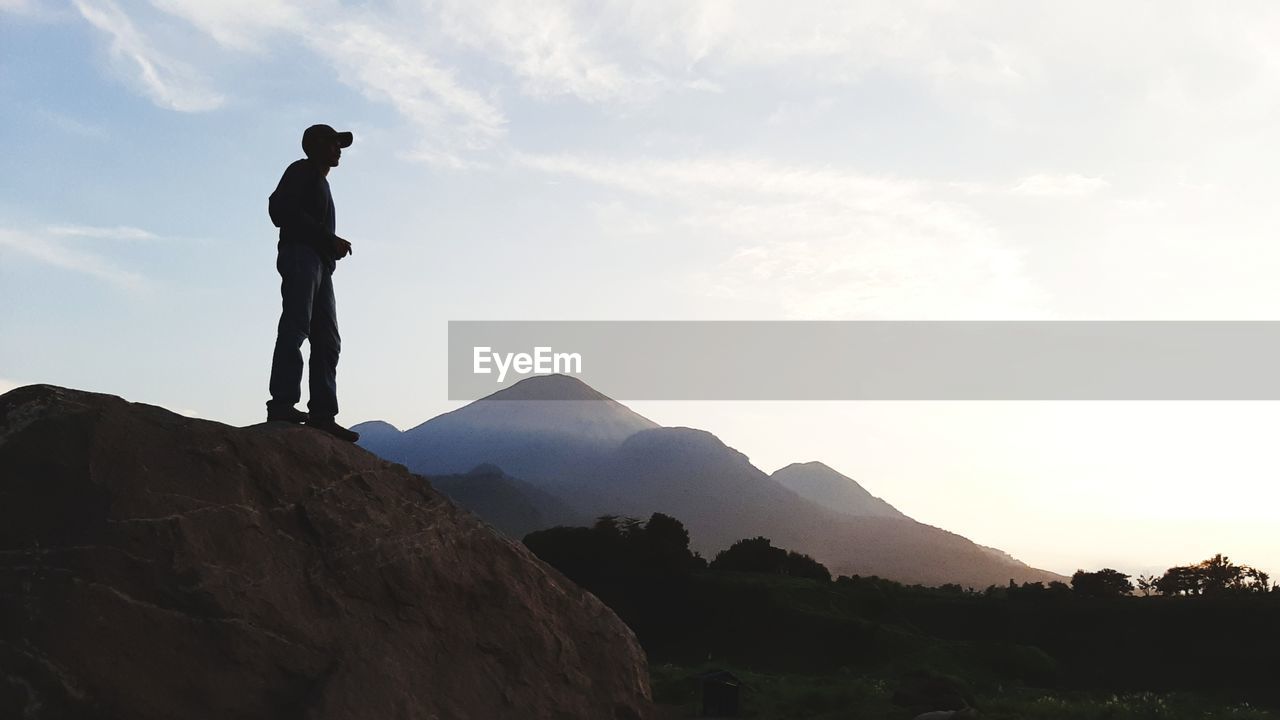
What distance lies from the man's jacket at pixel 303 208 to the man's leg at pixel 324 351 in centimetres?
39

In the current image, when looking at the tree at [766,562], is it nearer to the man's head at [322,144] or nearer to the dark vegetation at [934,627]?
the dark vegetation at [934,627]

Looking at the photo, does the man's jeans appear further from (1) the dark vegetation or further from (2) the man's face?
(1) the dark vegetation

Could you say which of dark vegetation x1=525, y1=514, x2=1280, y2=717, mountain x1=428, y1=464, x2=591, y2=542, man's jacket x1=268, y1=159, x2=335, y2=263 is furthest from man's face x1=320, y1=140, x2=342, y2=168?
mountain x1=428, y1=464, x2=591, y2=542

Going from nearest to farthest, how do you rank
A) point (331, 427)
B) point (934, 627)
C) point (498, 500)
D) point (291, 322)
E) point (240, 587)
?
point (240, 587) < point (291, 322) < point (331, 427) < point (934, 627) < point (498, 500)

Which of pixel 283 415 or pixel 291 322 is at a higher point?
pixel 291 322

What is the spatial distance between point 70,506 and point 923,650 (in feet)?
107

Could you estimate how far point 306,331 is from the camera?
987 cm

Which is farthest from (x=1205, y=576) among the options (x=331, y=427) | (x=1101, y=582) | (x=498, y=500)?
(x=498, y=500)

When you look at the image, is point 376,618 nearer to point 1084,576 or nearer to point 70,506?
point 70,506

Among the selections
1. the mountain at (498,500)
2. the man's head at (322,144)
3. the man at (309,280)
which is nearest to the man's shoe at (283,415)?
the man at (309,280)

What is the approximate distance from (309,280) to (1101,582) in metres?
54.0

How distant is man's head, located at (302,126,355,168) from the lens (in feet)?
33.3

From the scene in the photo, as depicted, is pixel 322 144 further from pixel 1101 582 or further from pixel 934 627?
pixel 1101 582

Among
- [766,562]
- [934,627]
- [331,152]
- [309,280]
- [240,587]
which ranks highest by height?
[331,152]
